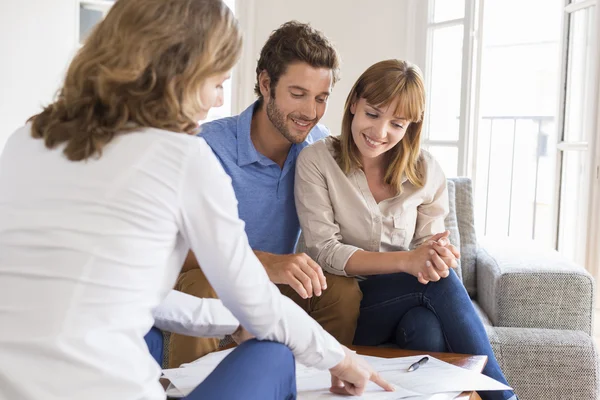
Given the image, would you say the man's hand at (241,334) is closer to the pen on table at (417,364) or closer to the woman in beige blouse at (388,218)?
the pen on table at (417,364)

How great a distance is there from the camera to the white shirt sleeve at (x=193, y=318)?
4.53 ft

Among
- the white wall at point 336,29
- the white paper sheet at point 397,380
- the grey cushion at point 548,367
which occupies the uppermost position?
the white wall at point 336,29

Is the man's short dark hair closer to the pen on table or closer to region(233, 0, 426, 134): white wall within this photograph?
the pen on table

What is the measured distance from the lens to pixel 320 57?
85.4 inches

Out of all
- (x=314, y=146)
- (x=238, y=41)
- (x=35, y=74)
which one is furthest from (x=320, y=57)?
(x=35, y=74)

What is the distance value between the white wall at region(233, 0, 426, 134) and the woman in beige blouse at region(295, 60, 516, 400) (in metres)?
2.32

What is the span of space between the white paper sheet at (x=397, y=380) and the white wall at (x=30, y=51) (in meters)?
2.85

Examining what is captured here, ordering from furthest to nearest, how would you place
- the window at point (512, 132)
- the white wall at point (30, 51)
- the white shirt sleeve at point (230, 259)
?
the white wall at point (30, 51), the window at point (512, 132), the white shirt sleeve at point (230, 259)

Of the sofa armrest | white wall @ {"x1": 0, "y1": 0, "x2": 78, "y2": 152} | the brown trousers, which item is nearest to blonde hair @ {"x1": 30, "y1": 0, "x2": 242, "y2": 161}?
the brown trousers

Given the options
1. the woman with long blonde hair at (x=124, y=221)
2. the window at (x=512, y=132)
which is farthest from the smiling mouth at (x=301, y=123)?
the window at (x=512, y=132)

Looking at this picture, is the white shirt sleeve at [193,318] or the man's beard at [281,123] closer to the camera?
the white shirt sleeve at [193,318]

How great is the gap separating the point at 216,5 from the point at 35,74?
132 inches

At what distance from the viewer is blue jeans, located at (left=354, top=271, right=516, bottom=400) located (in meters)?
1.83

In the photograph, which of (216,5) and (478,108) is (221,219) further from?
(478,108)
